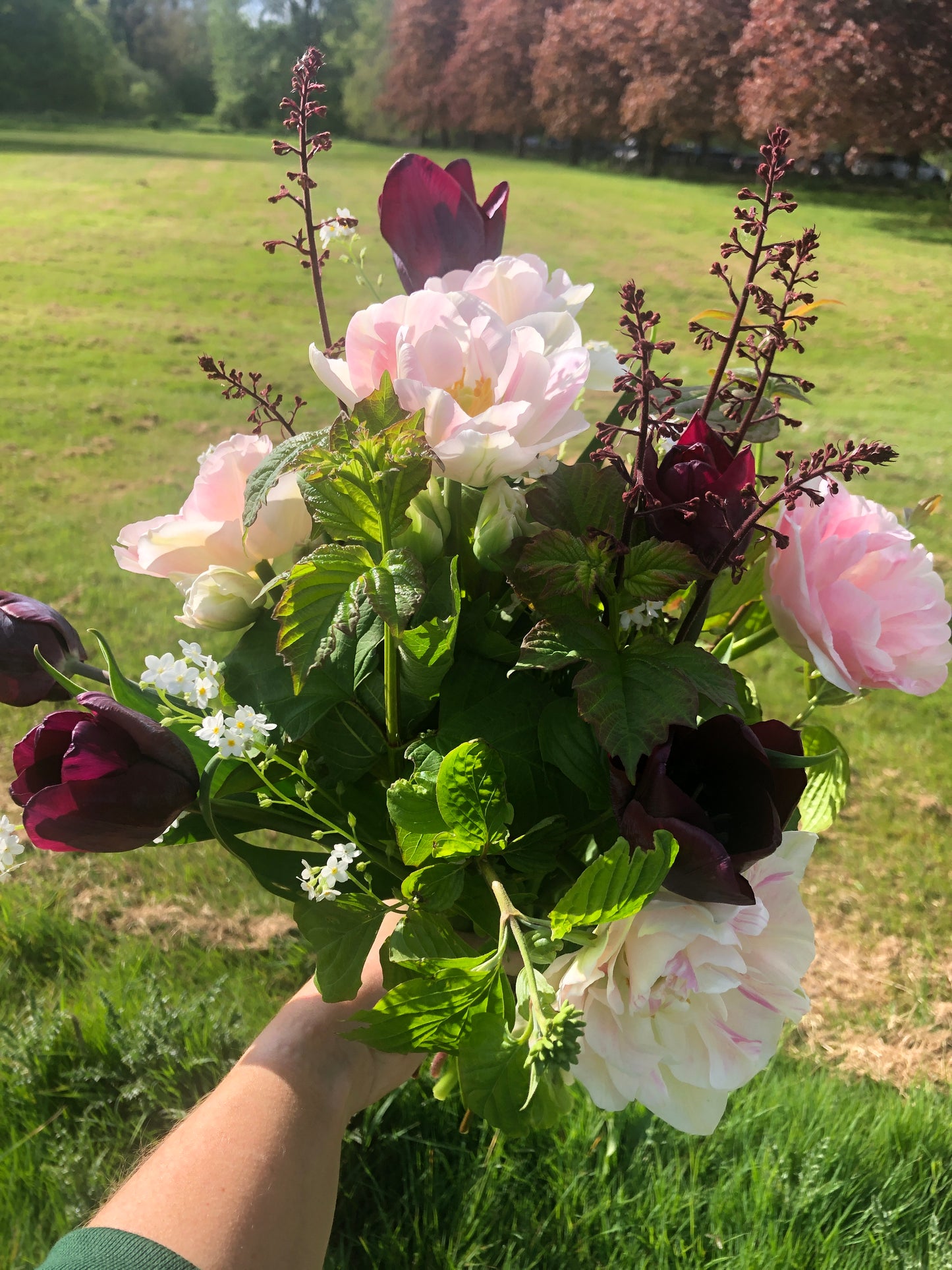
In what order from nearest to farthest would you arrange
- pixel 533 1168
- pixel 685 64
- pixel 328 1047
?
pixel 328 1047
pixel 533 1168
pixel 685 64

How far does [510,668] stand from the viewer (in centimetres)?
39

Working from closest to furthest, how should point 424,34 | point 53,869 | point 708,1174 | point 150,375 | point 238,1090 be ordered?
1. point 238,1090
2. point 708,1174
3. point 53,869
4. point 150,375
5. point 424,34

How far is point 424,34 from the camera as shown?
116 inches

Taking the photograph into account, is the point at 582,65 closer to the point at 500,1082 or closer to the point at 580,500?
the point at 580,500

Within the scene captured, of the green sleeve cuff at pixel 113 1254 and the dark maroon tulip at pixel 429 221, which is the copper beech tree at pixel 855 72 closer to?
the dark maroon tulip at pixel 429 221

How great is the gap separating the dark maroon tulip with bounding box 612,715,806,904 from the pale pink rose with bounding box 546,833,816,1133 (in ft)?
0.06

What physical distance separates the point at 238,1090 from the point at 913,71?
3.02 m

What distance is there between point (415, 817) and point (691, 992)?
0.40 ft

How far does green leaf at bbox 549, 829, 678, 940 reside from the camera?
0.91 feet

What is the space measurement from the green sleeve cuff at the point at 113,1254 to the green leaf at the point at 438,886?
Result: 207mm

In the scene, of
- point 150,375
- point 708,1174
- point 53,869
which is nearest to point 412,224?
point 708,1174

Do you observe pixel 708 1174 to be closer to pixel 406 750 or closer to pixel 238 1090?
pixel 238 1090

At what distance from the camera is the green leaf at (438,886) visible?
1.16ft

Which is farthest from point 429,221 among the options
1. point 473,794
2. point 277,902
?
point 277,902
